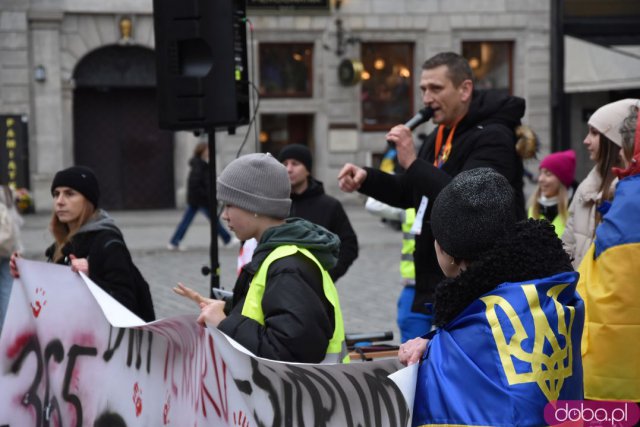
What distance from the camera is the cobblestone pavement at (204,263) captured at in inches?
416

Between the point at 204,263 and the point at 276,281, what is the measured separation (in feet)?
37.0

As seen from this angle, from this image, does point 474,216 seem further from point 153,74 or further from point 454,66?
point 153,74

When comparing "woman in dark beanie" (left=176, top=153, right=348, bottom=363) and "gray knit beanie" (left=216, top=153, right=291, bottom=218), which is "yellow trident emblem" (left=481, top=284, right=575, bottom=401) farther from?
"gray knit beanie" (left=216, top=153, right=291, bottom=218)

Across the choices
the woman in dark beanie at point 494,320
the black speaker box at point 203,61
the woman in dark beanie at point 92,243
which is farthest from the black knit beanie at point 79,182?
the woman in dark beanie at point 494,320

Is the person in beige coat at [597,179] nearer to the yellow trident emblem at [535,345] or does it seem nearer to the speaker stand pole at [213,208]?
the yellow trident emblem at [535,345]

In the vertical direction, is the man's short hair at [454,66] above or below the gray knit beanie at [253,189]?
above

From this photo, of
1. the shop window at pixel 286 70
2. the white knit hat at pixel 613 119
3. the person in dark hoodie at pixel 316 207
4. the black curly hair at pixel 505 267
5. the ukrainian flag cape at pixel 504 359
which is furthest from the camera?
the shop window at pixel 286 70

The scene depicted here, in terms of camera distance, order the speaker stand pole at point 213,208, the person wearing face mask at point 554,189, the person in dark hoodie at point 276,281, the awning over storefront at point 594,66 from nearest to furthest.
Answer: the person in dark hoodie at point 276,281 < the speaker stand pole at point 213,208 < the person wearing face mask at point 554,189 < the awning over storefront at point 594,66

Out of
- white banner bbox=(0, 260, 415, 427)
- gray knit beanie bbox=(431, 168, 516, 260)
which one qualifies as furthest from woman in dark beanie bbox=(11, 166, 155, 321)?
gray knit beanie bbox=(431, 168, 516, 260)

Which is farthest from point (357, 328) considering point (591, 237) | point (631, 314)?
point (631, 314)

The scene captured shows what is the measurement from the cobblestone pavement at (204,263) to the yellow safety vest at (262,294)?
13.7 ft

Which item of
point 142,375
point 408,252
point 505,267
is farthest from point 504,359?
point 408,252

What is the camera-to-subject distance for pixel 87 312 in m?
4.69

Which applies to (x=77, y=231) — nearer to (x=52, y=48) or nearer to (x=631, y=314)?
(x=631, y=314)
